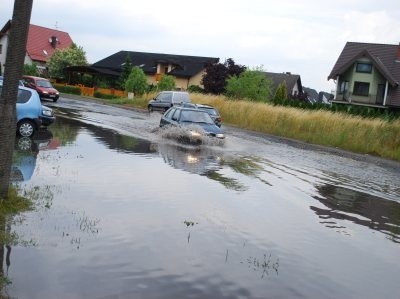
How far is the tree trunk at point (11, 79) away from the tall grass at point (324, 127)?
20.8m

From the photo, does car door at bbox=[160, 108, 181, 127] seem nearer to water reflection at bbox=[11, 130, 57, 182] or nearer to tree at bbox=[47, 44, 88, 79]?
water reflection at bbox=[11, 130, 57, 182]

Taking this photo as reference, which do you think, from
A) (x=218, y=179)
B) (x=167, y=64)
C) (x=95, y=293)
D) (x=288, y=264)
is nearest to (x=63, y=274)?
(x=95, y=293)

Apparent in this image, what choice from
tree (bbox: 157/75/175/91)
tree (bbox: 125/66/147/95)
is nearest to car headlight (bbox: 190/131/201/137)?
tree (bbox: 157/75/175/91)

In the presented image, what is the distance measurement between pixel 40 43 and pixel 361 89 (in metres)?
47.9

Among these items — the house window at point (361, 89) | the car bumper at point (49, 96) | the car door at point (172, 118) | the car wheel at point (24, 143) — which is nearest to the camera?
the car wheel at point (24, 143)

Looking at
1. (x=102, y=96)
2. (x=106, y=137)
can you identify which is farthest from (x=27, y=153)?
(x=102, y=96)

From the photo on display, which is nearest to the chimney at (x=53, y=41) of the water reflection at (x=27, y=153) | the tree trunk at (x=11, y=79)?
the water reflection at (x=27, y=153)

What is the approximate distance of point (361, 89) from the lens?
59188 mm

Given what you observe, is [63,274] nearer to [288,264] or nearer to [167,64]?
[288,264]

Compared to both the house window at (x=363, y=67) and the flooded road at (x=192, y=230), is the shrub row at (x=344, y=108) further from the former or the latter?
the flooded road at (x=192, y=230)

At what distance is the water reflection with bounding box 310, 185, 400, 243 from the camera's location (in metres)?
10.2

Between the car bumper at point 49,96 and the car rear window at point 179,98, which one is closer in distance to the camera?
the car rear window at point 179,98

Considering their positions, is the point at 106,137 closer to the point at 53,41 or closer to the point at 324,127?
the point at 324,127

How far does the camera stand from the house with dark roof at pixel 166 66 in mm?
71312
